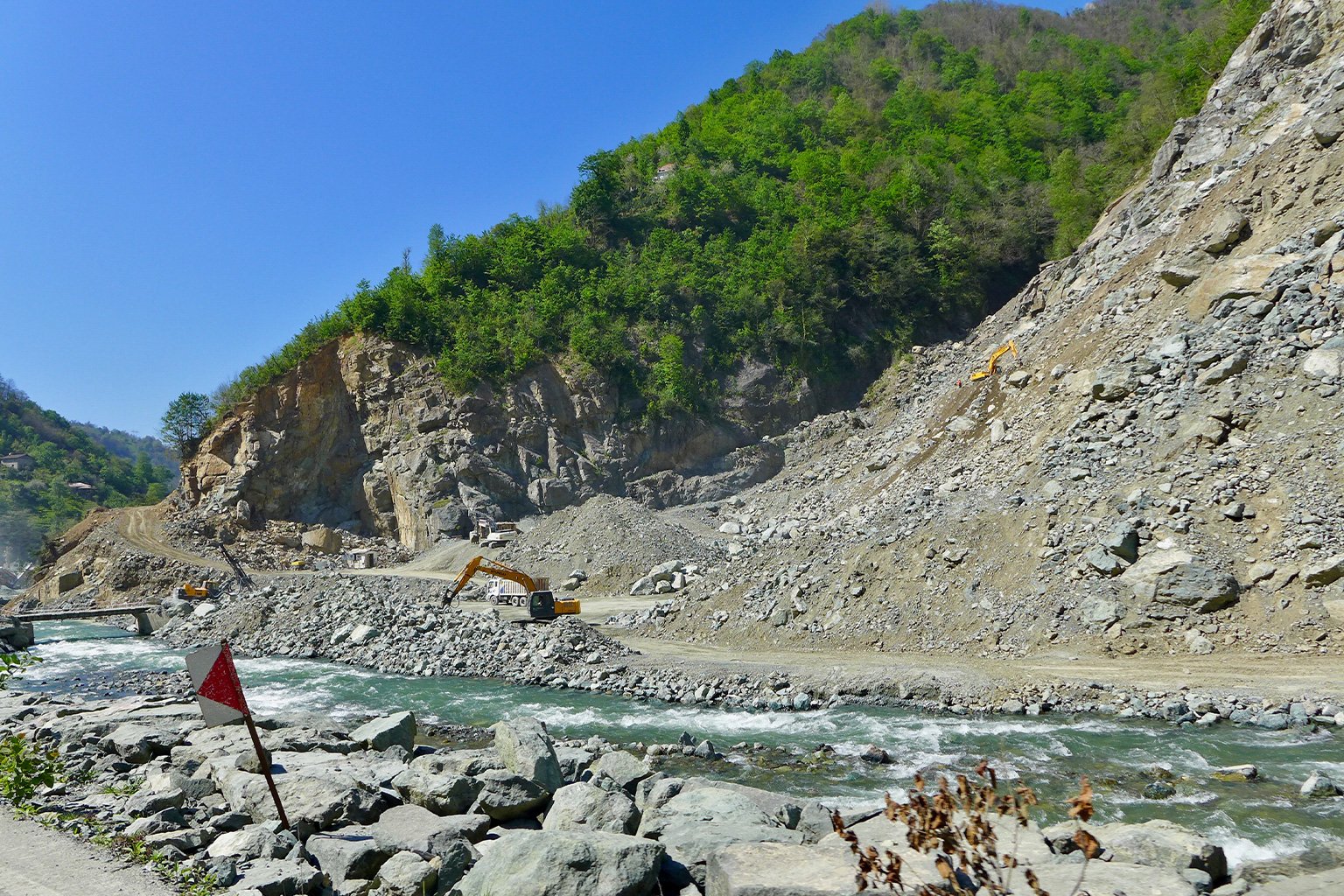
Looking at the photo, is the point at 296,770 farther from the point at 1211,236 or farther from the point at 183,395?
the point at 183,395

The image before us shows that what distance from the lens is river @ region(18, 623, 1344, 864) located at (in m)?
8.82

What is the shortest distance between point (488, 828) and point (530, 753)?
1.09 metres

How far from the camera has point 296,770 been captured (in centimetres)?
934

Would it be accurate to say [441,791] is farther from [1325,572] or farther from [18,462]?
[18,462]

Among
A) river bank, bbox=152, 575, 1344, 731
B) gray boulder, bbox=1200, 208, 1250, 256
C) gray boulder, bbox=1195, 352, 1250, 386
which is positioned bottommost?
river bank, bbox=152, 575, 1344, 731

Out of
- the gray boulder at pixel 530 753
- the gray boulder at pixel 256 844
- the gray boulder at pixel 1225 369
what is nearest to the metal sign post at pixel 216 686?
the gray boulder at pixel 256 844

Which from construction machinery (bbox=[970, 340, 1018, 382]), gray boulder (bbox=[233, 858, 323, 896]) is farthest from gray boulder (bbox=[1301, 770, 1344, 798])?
construction machinery (bbox=[970, 340, 1018, 382])

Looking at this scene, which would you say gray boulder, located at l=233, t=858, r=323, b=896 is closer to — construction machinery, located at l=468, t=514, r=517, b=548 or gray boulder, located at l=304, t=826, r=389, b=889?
gray boulder, located at l=304, t=826, r=389, b=889

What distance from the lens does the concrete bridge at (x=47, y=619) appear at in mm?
28047

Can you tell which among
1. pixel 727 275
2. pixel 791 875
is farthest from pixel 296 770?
pixel 727 275

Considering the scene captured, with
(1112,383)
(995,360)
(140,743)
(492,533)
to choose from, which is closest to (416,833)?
(140,743)

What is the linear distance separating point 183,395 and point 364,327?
16999 mm

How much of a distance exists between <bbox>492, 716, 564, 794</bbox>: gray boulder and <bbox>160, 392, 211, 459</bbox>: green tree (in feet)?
159

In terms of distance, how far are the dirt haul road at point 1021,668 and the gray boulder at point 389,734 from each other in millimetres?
6079
